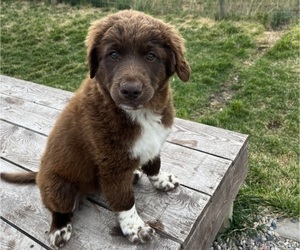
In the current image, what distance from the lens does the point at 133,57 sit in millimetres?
2043

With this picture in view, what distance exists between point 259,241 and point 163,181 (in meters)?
1.07

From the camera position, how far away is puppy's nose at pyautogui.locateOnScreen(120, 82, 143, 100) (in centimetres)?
193

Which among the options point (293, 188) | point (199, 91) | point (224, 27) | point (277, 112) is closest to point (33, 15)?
point (224, 27)

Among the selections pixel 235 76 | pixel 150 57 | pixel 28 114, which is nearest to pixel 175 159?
pixel 150 57

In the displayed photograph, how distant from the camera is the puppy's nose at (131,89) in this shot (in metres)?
1.93

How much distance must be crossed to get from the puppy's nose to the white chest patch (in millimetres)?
224

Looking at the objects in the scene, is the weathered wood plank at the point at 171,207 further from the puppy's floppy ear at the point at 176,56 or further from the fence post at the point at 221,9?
the fence post at the point at 221,9

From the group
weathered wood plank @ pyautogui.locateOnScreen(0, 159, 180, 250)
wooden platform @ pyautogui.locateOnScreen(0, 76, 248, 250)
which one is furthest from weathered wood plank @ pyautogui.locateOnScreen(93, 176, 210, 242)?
weathered wood plank @ pyautogui.locateOnScreen(0, 159, 180, 250)

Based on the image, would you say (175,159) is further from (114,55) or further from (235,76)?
Answer: (235,76)

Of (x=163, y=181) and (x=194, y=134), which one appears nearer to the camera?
(x=163, y=181)

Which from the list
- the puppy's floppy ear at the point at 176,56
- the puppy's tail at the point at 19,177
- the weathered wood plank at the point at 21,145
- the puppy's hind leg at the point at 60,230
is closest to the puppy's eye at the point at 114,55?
the puppy's floppy ear at the point at 176,56

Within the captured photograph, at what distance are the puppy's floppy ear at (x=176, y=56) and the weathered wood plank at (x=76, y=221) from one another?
1001 mm

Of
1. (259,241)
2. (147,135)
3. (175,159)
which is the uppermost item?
(147,135)

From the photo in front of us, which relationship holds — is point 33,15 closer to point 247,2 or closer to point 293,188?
point 247,2
